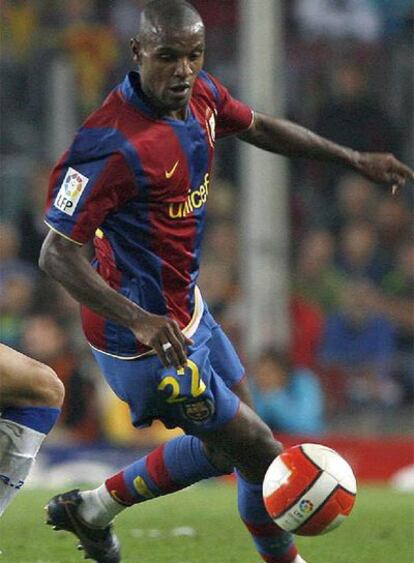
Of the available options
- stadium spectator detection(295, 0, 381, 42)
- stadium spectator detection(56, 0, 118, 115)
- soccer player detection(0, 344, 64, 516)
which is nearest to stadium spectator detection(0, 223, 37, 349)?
stadium spectator detection(56, 0, 118, 115)

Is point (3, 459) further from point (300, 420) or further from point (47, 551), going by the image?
point (300, 420)

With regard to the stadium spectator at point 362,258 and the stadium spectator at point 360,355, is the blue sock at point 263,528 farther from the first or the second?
the stadium spectator at point 362,258

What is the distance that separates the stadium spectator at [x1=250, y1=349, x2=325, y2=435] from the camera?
1279cm

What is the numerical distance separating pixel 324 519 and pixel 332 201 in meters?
8.97

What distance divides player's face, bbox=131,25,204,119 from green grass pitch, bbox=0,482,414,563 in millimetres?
2310

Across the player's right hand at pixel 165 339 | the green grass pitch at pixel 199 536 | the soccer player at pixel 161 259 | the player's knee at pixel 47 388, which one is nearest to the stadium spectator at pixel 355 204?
the green grass pitch at pixel 199 536

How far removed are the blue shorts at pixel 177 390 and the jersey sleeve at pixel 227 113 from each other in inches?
34.5

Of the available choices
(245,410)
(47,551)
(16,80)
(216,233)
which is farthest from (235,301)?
(245,410)

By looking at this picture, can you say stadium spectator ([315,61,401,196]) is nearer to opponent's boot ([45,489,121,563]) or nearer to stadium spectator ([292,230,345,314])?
stadium spectator ([292,230,345,314])

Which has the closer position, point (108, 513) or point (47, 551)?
point (108, 513)

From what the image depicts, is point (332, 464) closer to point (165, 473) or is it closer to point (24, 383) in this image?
point (165, 473)

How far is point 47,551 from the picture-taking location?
7.82 m

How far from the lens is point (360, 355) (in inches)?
538

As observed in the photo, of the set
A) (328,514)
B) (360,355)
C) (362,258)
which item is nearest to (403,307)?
(362,258)
